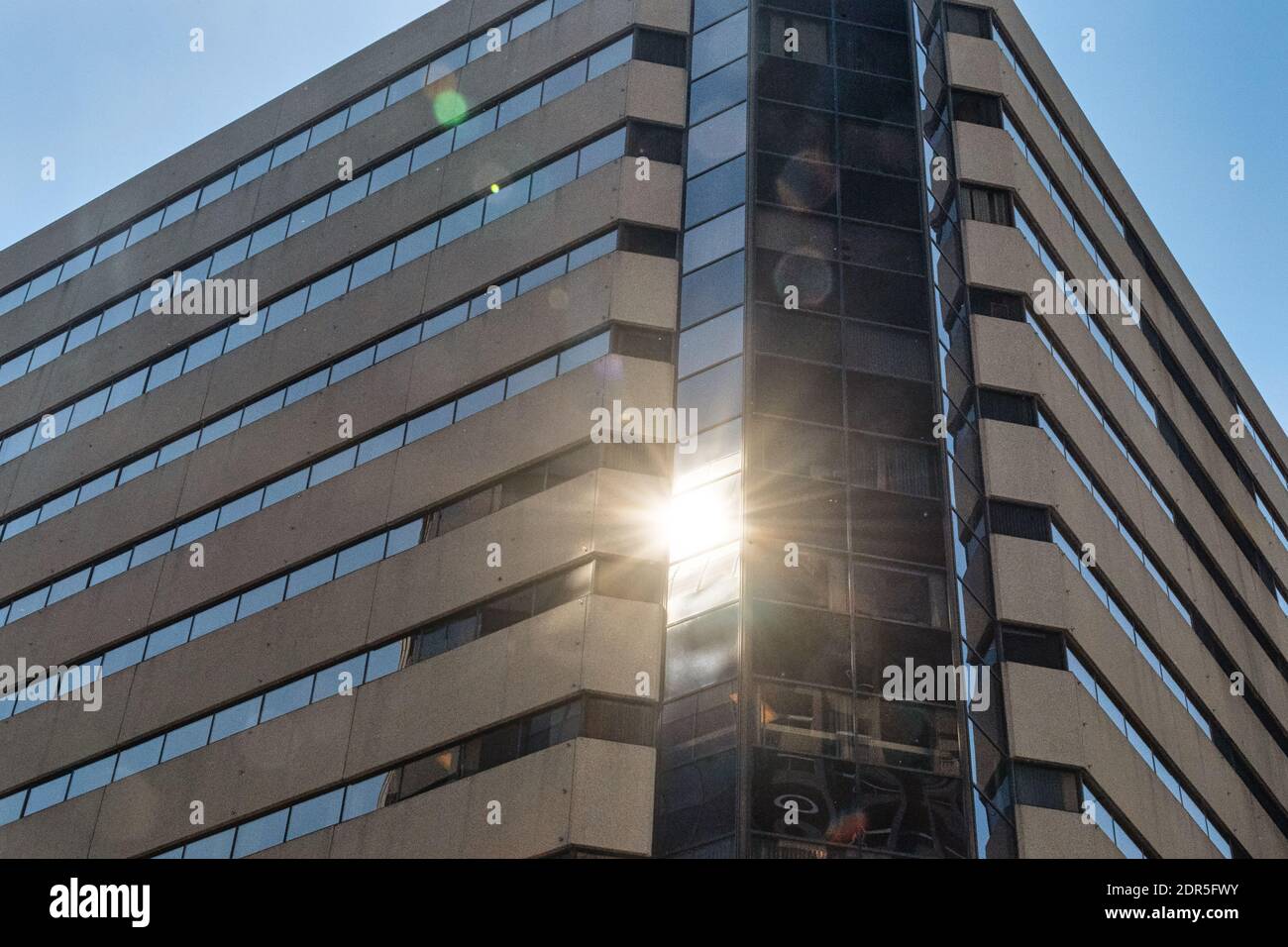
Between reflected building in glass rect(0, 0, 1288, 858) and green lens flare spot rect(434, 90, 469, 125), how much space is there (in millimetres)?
110

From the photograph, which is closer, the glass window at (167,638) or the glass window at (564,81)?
the glass window at (167,638)

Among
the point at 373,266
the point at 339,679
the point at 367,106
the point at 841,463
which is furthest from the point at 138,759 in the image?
the point at 367,106

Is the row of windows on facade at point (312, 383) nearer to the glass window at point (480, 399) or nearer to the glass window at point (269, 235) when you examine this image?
the glass window at point (480, 399)

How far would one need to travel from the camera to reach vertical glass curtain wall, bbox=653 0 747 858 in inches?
936

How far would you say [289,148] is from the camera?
4016cm

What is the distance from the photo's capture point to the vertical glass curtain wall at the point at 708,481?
78.0 feet

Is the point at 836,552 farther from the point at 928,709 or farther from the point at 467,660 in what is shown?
the point at 467,660

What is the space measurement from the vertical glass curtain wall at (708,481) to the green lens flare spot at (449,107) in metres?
6.18

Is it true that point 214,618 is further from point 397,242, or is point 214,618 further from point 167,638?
point 397,242

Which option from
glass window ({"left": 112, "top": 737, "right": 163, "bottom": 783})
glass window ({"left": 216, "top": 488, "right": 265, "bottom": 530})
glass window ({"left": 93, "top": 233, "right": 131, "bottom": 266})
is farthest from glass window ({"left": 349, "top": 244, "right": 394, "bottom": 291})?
glass window ({"left": 112, "top": 737, "right": 163, "bottom": 783})

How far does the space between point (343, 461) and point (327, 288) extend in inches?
224

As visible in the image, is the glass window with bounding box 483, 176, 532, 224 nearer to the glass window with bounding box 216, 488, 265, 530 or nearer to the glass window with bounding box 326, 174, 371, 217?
the glass window with bounding box 326, 174, 371, 217

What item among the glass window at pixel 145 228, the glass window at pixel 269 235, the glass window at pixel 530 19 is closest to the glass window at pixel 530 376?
the glass window at pixel 269 235

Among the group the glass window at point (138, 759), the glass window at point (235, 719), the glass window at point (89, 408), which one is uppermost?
the glass window at point (89, 408)
